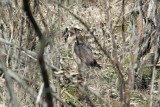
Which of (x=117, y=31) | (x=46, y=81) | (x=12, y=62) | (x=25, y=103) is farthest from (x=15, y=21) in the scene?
(x=117, y=31)

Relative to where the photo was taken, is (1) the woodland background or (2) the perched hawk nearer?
(1) the woodland background

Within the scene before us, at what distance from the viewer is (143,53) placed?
3791mm

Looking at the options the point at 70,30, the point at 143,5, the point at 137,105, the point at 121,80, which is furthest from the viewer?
the point at 70,30

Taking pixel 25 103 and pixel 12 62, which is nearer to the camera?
pixel 12 62

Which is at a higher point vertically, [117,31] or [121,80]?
[121,80]

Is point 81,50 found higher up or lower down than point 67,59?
higher up

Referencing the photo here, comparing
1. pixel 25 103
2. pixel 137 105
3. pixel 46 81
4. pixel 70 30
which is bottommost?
pixel 137 105

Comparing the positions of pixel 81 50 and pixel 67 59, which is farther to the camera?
pixel 67 59

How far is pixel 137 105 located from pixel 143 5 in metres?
0.87

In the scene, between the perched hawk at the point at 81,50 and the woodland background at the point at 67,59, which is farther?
the perched hawk at the point at 81,50

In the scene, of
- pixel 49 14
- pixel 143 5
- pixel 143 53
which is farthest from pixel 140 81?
pixel 49 14

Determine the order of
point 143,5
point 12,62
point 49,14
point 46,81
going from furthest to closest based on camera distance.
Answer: point 143,5, point 12,62, point 49,14, point 46,81

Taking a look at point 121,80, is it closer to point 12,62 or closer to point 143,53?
point 12,62

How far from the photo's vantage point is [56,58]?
2506 mm
